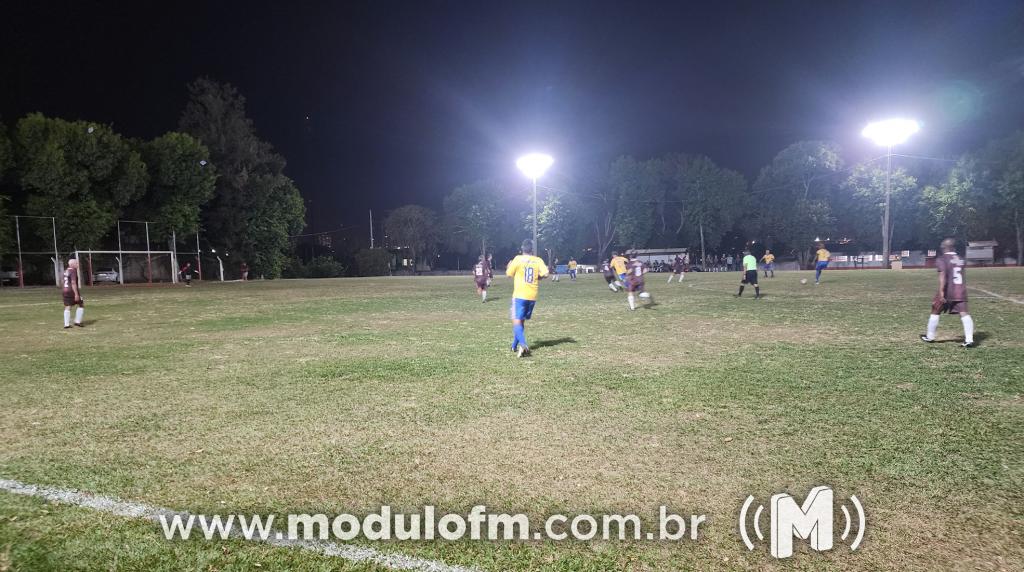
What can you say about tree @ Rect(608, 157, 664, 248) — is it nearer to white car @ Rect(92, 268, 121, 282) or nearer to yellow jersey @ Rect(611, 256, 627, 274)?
yellow jersey @ Rect(611, 256, 627, 274)

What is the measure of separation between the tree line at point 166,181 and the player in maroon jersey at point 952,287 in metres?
51.7

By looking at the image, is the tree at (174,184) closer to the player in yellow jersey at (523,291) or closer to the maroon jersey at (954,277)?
the player in yellow jersey at (523,291)

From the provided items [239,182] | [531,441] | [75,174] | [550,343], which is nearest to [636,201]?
[239,182]

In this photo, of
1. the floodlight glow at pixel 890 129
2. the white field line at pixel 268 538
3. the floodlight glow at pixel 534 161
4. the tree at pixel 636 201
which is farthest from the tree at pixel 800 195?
the white field line at pixel 268 538

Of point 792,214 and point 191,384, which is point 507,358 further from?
point 792,214

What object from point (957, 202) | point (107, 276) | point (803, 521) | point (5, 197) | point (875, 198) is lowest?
point (803, 521)

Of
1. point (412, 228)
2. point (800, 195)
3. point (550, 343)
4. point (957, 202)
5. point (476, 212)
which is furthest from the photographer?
point (412, 228)

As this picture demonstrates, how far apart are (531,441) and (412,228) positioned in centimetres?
8508

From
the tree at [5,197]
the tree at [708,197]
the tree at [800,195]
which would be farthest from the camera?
the tree at [708,197]

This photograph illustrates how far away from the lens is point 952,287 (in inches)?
397

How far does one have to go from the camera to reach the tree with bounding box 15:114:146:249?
3884cm

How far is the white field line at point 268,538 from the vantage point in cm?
319

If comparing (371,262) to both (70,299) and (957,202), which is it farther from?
(957,202)

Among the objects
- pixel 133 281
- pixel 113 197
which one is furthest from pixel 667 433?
pixel 133 281
